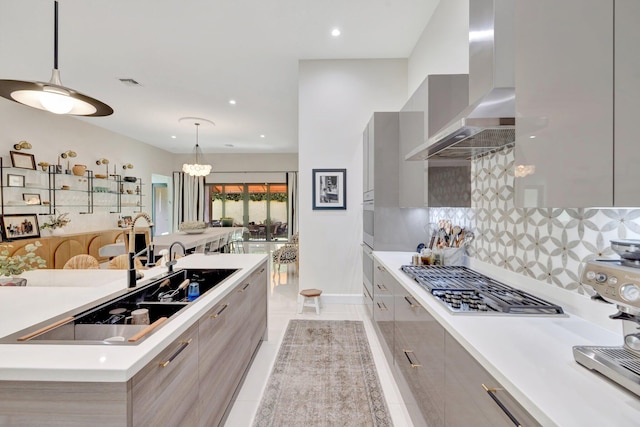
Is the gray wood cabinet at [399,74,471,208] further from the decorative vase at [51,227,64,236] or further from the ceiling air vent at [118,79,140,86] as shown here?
the decorative vase at [51,227,64,236]

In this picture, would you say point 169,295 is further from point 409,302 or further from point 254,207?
point 254,207

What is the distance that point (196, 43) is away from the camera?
3.55 metres

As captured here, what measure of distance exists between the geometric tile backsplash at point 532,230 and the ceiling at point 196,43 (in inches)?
81.0

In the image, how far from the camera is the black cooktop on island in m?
1.36

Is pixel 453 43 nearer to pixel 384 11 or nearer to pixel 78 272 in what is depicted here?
pixel 384 11

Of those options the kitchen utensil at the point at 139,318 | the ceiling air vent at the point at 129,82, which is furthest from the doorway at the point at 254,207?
the kitchen utensil at the point at 139,318

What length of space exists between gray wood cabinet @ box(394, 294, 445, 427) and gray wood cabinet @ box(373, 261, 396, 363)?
6.9 inches

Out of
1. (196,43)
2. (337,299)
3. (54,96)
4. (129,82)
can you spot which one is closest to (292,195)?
(129,82)

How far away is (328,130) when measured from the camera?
4109 mm

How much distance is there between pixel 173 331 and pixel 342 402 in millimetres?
1444

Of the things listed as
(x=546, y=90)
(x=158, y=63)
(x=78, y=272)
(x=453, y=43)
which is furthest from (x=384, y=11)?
(x=78, y=272)

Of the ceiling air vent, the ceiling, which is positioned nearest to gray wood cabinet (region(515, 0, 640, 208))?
the ceiling

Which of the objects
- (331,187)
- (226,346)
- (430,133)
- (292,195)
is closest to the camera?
(226,346)

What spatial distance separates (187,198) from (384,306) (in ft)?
30.2
